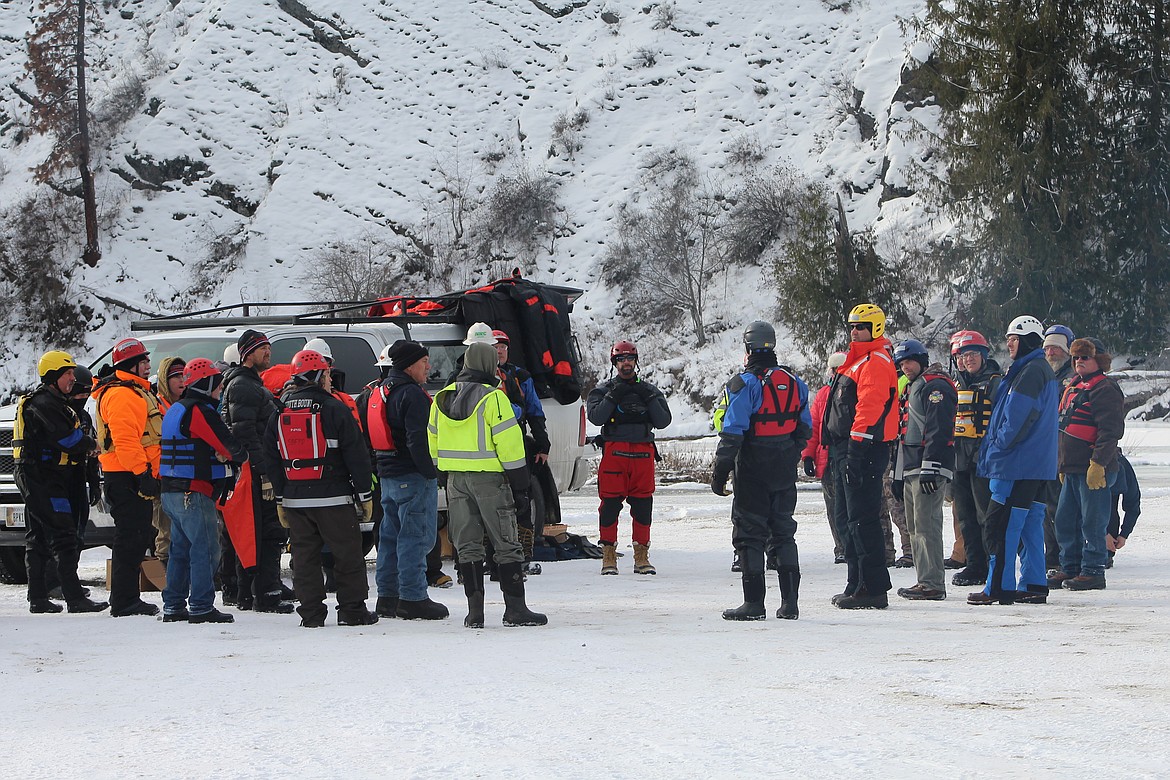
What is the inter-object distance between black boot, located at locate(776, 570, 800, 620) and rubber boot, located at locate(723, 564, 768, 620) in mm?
122

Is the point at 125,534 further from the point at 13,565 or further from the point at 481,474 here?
the point at 13,565

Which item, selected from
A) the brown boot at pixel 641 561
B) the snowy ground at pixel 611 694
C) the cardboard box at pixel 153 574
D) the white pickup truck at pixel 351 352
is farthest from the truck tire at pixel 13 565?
the brown boot at pixel 641 561

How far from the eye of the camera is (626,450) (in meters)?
11.2

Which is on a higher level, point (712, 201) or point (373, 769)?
point (712, 201)

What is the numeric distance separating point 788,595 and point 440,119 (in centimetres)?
5368

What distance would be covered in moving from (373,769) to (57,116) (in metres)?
52.3

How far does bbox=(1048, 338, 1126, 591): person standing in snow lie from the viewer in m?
9.91

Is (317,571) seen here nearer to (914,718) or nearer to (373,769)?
(373,769)

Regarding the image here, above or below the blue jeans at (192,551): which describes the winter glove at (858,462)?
above

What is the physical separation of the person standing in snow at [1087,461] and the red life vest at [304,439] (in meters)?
5.74

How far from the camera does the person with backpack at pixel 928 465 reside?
903 cm

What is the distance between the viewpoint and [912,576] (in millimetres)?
10617

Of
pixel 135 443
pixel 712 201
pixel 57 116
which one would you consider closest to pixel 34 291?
pixel 57 116

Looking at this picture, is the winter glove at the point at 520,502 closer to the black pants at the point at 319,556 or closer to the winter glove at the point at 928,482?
the black pants at the point at 319,556
